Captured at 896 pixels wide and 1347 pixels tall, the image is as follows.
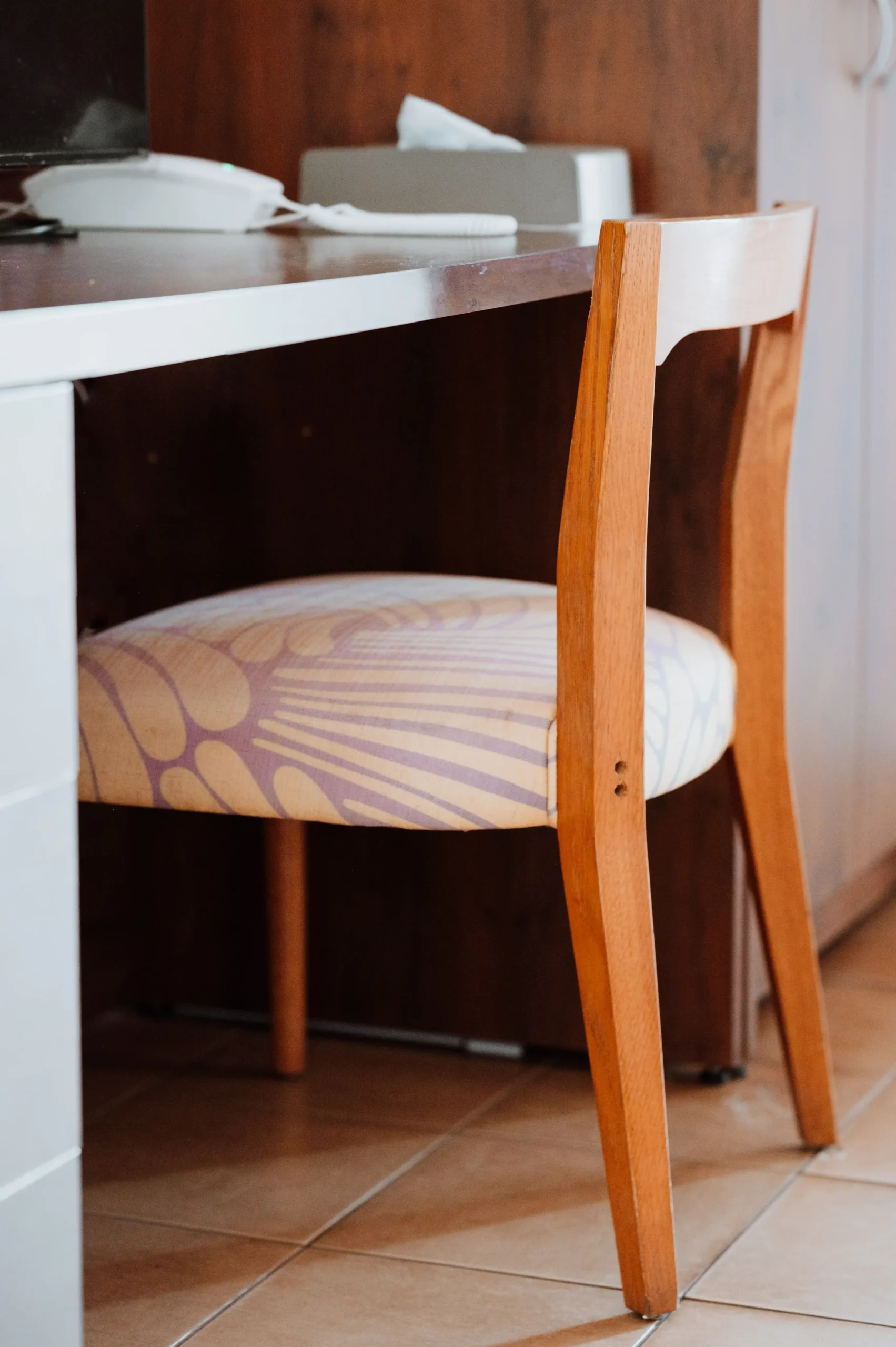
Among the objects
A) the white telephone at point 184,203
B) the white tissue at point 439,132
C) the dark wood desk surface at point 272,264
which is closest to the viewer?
the dark wood desk surface at point 272,264

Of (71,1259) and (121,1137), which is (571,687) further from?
(121,1137)

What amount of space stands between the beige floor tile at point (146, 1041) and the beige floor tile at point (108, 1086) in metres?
0.01

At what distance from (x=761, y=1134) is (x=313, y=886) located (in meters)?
0.51

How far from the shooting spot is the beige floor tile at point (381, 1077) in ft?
5.57

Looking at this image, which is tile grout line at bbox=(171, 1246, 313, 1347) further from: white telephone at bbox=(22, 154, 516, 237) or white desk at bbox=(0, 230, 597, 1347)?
white telephone at bbox=(22, 154, 516, 237)

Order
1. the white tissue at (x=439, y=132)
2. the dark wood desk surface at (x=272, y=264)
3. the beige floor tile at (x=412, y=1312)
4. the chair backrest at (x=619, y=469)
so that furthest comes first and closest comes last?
the white tissue at (x=439, y=132) < the beige floor tile at (x=412, y=1312) < the chair backrest at (x=619, y=469) < the dark wood desk surface at (x=272, y=264)

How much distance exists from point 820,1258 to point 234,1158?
0.50m

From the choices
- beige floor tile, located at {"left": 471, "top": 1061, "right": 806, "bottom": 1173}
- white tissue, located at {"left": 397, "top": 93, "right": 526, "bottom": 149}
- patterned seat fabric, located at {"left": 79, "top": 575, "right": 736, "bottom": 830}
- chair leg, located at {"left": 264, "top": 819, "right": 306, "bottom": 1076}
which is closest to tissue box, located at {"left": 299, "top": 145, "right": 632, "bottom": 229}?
white tissue, located at {"left": 397, "top": 93, "right": 526, "bottom": 149}

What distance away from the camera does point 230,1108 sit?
171cm

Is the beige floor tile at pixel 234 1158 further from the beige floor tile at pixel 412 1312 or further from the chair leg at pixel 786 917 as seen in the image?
the chair leg at pixel 786 917

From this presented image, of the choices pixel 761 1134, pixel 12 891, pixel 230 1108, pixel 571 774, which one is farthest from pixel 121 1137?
pixel 12 891

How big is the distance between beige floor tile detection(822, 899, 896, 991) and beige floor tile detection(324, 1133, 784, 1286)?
53 centimetres

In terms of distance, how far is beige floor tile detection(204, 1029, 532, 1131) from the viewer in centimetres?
170

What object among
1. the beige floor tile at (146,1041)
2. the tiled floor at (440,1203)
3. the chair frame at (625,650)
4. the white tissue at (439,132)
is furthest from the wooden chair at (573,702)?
the beige floor tile at (146,1041)
